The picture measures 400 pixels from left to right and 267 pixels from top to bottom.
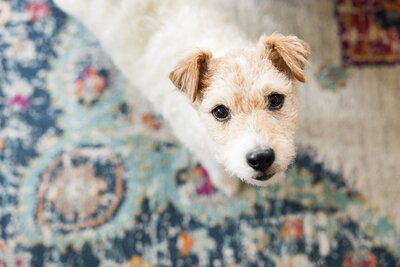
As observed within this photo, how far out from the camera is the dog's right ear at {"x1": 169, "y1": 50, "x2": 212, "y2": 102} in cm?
142

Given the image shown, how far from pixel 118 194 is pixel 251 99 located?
0.95 meters

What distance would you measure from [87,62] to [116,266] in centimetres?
96

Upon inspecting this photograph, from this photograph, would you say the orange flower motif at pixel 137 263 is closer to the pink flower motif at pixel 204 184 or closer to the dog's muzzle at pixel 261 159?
the pink flower motif at pixel 204 184

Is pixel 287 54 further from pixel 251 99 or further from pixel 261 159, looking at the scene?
pixel 261 159

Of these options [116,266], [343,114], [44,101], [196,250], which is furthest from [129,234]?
[343,114]

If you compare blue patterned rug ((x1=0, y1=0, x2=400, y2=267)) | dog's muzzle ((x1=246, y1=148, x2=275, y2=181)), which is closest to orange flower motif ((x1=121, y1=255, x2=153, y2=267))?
blue patterned rug ((x1=0, y1=0, x2=400, y2=267))

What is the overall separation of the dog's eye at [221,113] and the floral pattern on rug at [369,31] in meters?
1.00

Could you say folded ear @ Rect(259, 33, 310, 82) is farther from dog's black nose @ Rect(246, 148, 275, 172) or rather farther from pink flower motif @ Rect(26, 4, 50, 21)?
pink flower motif @ Rect(26, 4, 50, 21)

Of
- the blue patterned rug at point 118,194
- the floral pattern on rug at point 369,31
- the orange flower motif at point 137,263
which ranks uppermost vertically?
the floral pattern on rug at point 369,31

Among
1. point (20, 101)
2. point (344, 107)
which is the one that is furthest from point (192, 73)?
point (20, 101)

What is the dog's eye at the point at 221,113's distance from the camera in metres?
1.44

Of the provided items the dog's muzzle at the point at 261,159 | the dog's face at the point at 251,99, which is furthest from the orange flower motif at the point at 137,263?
the dog's muzzle at the point at 261,159

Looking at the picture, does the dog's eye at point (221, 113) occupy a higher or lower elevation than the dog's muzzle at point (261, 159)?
higher

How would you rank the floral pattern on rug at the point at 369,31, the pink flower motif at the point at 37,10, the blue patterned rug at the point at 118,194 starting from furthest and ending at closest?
the pink flower motif at the point at 37,10
the floral pattern on rug at the point at 369,31
the blue patterned rug at the point at 118,194
